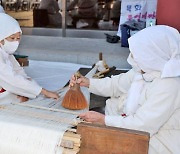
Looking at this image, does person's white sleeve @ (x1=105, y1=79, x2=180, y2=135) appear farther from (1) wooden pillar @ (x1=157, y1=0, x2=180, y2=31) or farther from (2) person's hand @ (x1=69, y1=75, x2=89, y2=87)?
(1) wooden pillar @ (x1=157, y1=0, x2=180, y2=31)

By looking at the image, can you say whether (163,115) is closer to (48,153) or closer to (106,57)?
(48,153)

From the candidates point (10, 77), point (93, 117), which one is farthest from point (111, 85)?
point (10, 77)

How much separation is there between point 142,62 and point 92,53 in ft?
7.76

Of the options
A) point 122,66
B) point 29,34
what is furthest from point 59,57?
point 29,34

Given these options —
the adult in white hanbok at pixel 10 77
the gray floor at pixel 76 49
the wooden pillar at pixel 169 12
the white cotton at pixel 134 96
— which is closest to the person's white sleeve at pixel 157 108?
the white cotton at pixel 134 96

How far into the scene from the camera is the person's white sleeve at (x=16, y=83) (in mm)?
1758

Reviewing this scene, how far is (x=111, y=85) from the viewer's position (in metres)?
1.70

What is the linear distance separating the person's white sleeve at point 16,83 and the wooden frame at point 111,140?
2.73 ft

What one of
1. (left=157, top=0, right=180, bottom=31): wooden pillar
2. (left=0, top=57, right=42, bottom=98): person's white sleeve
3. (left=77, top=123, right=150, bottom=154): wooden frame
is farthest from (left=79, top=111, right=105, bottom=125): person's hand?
(left=157, top=0, right=180, bottom=31): wooden pillar

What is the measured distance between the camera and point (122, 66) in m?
3.45

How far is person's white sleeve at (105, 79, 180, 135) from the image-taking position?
1164 mm

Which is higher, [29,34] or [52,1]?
[52,1]

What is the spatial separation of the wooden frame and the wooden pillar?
2282mm

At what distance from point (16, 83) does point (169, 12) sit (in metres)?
1.92
